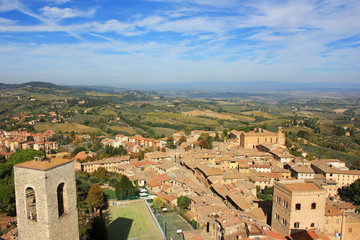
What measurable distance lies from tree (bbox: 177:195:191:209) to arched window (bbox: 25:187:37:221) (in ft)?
44.0

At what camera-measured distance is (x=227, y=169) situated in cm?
2672

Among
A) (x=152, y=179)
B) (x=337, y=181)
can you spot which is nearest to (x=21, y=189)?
(x=152, y=179)

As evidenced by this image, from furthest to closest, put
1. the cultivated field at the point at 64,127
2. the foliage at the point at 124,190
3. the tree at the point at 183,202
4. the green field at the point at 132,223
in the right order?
1. the cultivated field at the point at 64,127
2. the foliage at the point at 124,190
3. the tree at the point at 183,202
4. the green field at the point at 132,223

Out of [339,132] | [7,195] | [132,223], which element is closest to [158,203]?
[132,223]

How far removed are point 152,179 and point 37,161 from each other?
59.3ft

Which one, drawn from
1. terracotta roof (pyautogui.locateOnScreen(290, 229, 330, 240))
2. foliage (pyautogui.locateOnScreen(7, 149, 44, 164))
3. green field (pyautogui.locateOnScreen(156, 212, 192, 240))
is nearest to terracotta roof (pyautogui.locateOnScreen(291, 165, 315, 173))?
terracotta roof (pyautogui.locateOnScreen(290, 229, 330, 240))

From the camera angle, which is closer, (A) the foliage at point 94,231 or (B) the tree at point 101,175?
(A) the foliage at point 94,231

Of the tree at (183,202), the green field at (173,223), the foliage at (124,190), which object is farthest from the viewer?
the foliage at (124,190)

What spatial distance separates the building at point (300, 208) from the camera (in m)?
13.6

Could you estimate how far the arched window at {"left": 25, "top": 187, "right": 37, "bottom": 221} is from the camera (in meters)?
7.29

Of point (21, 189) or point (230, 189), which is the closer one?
point (21, 189)

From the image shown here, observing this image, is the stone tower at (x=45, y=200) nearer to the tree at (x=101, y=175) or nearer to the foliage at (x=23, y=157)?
the foliage at (x=23, y=157)

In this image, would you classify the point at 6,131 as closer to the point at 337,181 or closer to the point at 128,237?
the point at 128,237

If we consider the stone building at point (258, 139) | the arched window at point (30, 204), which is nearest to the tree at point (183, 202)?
the arched window at point (30, 204)
